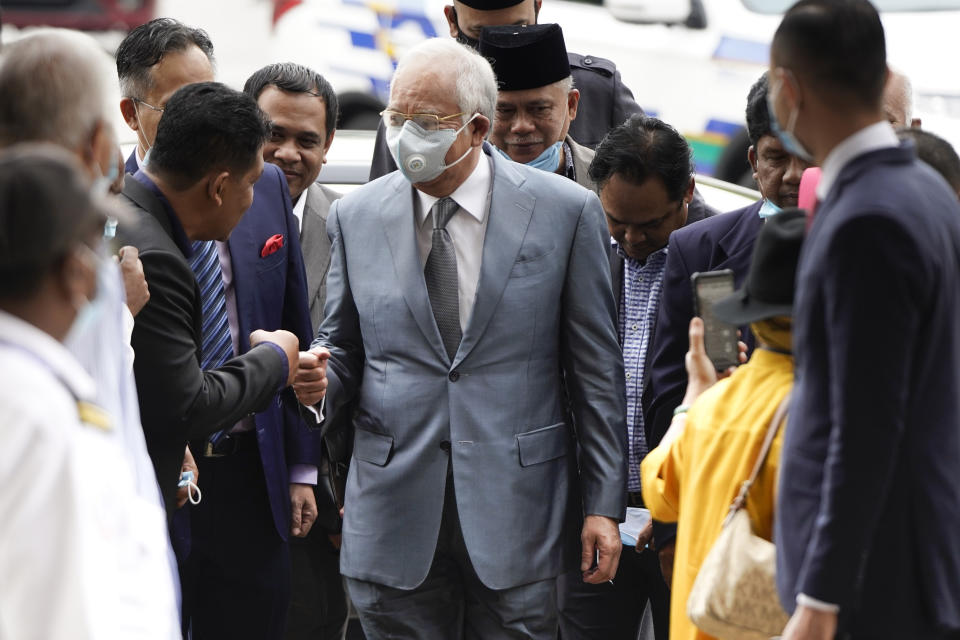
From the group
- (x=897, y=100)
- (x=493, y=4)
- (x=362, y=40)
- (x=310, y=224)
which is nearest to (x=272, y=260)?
(x=310, y=224)

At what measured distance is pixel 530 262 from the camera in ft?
11.5

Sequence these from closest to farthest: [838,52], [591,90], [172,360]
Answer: [838,52] → [172,360] → [591,90]

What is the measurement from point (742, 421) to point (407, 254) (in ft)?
3.95

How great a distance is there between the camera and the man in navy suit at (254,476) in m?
3.69

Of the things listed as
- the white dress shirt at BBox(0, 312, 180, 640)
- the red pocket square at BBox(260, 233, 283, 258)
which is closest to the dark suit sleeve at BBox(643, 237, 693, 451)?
the red pocket square at BBox(260, 233, 283, 258)

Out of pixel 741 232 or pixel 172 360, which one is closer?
pixel 172 360

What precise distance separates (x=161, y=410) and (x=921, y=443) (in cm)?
169

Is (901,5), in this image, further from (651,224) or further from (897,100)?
(651,224)

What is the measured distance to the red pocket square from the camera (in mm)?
3773

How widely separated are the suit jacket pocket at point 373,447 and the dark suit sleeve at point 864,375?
5.04ft

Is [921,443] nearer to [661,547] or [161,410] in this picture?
[661,547]

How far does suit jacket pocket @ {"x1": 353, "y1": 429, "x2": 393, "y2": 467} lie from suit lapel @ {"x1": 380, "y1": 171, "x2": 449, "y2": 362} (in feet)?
0.90

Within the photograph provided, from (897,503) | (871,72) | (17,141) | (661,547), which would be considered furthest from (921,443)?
(17,141)

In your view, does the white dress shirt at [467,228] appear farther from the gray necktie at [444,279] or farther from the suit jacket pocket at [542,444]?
the suit jacket pocket at [542,444]
